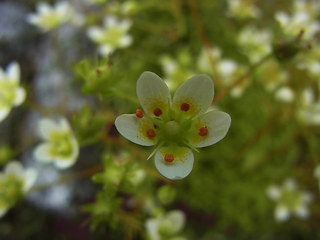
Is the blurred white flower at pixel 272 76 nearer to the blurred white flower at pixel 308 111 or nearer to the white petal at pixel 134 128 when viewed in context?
the blurred white flower at pixel 308 111

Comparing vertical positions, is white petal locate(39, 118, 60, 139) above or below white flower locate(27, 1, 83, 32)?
below

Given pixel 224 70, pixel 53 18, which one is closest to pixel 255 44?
pixel 224 70

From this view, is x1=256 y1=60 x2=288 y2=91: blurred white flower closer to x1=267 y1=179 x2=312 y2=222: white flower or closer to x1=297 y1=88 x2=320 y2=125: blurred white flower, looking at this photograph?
x1=297 y1=88 x2=320 y2=125: blurred white flower

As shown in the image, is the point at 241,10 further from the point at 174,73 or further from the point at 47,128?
the point at 47,128

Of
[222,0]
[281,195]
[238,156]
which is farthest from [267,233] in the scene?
[222,0]

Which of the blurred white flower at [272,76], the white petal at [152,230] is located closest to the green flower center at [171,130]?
the white petal at [152,230]

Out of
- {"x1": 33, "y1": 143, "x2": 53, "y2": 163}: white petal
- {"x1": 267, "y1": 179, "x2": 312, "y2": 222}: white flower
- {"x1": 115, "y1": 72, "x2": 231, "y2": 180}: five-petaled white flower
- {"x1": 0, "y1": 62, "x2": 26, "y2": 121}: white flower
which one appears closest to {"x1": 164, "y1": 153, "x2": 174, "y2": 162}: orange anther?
{"x1": 115, "y1": 72, "x2": 231, "y2": 180}: five-petaled white flower
